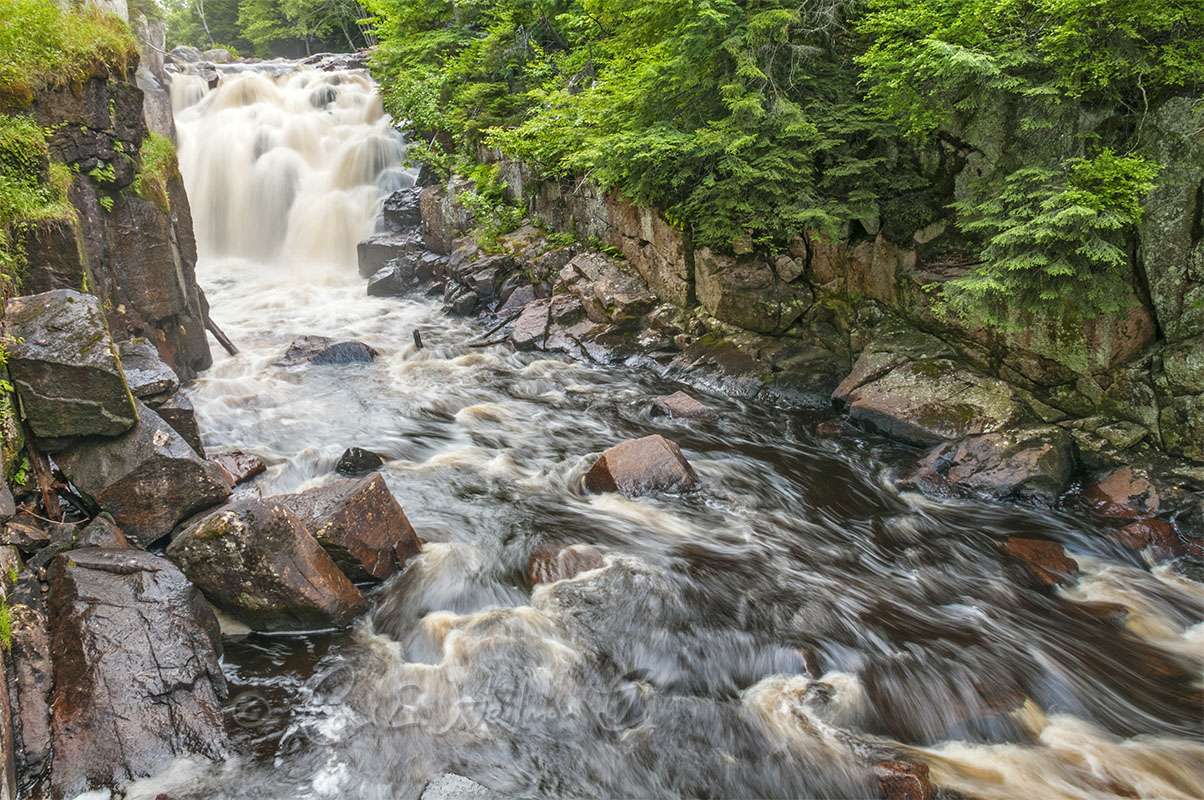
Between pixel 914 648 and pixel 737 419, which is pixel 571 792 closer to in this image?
pixel 914 648

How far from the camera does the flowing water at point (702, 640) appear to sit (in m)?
4.24

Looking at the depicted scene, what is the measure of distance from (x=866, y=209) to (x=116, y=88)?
31.2 ft

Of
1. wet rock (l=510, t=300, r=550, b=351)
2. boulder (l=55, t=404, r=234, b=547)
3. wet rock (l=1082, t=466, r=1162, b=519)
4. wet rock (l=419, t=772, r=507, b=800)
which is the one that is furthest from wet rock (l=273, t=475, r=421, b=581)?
wet rock (l=1082, t=466, r=1162, b=519)

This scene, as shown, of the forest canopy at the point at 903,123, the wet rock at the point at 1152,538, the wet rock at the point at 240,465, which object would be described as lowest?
the wet rock at the point at 1152,538

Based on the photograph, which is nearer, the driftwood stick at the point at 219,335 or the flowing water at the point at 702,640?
the flowing water at the point at 702,640

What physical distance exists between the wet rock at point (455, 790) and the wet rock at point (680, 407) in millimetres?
6457

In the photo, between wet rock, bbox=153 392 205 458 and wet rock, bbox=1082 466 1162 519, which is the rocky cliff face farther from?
wet rock, bbox=1082 466 1162 519

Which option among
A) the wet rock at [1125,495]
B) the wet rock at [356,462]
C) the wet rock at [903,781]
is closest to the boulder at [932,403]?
the wet rock at [1125,495]

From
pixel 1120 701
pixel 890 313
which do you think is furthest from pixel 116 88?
pixel 1120 701

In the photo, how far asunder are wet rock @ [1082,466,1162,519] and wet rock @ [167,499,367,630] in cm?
756

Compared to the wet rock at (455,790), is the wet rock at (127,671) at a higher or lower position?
higher

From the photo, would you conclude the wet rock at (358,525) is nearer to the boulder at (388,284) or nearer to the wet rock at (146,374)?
the wet rock at (146,374)

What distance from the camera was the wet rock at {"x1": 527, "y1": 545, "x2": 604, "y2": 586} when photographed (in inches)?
240

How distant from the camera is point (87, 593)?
4301mm
